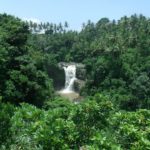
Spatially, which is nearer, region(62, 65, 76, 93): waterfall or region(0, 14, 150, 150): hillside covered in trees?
region(0, 14, 150, 150): hillside covered in trees

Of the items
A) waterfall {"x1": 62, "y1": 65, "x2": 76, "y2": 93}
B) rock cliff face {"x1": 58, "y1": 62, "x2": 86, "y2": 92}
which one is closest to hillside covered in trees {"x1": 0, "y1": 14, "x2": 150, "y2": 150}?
rock cliff face {"x1": 58, "y1": 62, "x2": 86, "y2": 92}

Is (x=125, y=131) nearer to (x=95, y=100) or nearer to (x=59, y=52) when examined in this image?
(x=95, y=100)

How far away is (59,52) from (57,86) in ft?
34.3

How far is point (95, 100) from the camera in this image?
10.7 metres

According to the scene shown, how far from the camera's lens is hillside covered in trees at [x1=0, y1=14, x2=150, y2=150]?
9469 millimetres

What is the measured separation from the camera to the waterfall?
188ft

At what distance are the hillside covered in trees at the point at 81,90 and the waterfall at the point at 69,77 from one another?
1802mm

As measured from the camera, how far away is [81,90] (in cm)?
5525

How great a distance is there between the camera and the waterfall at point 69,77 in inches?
2261

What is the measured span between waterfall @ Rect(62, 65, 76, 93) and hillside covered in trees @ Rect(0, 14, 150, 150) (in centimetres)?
180

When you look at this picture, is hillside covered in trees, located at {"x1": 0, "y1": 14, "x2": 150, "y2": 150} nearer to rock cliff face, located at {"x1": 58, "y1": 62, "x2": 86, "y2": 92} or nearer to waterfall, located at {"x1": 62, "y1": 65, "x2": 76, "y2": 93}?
rock cliff face, located at {"x1": 58, "y1": 62, "x2": 86, "y2": 92}

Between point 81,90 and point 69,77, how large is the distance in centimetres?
361

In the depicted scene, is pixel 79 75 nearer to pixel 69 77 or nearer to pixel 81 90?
pixel 69 77

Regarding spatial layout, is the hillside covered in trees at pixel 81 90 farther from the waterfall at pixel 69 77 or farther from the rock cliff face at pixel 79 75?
the waterfall at pixel 69 77
